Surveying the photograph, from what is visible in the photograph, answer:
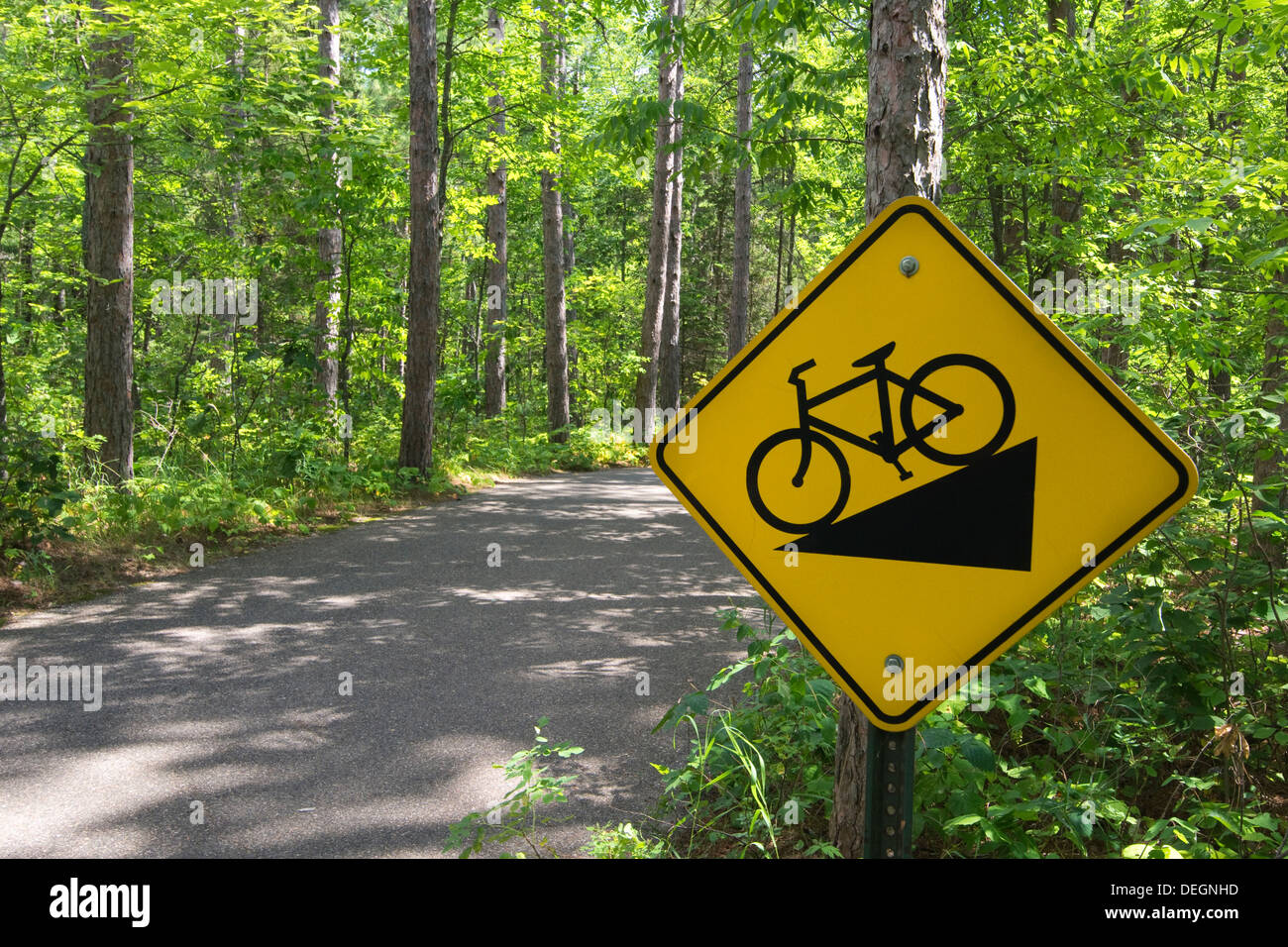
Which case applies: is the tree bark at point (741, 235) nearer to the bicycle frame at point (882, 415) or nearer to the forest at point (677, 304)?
the forest at point (677, 304)

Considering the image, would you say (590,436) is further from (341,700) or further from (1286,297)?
(1286,297)

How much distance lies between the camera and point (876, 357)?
2004 millimetres

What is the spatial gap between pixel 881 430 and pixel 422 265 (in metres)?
12.1

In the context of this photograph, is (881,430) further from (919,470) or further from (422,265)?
(422,265)

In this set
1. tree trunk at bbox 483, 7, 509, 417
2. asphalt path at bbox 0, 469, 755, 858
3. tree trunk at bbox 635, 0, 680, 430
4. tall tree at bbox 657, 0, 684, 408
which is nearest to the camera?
asphalt path at bbox 0, 469, 755, 858

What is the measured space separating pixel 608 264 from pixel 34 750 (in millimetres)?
35537

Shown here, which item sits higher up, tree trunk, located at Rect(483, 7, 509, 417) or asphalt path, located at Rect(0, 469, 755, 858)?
tree trunk, located at Rect(483, 7, 509, 417)

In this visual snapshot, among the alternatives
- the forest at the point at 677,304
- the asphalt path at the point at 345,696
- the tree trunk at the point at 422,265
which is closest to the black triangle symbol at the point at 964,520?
the forest at the point at 677,304

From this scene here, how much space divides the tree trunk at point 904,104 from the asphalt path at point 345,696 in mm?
2254

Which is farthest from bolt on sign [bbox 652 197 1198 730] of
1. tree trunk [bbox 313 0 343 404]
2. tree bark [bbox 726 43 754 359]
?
tree bark [bbox 726 43 754 359]

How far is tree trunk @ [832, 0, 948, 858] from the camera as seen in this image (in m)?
2.73

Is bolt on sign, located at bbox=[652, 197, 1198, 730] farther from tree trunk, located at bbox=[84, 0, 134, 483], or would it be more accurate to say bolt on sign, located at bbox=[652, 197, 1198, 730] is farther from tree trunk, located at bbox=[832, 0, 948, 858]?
tree trunk, located at bbox=[84, 0, 134, 483]

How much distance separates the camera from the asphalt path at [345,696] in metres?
3.84

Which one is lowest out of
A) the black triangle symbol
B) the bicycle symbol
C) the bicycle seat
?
the black triangle symbol
